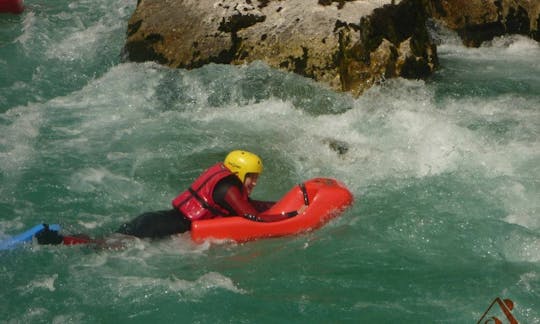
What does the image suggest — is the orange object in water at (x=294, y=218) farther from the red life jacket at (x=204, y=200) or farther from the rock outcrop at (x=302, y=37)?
the rock outcrop at (x=302, y=37)

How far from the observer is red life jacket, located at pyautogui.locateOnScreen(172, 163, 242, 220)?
6.53 metres

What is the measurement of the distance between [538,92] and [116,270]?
604 cm

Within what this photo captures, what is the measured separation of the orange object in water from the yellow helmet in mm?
408

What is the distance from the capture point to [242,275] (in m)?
6.03

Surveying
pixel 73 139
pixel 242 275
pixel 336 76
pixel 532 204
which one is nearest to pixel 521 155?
pixel 532 204

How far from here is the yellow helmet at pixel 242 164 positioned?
A: 661 cm

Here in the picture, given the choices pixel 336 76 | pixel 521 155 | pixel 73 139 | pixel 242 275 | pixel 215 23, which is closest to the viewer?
pixel 242 275

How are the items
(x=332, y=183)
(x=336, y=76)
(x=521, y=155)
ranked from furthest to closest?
(x=336, y=76) → (x=521, y=155) → (x=332, y=183)

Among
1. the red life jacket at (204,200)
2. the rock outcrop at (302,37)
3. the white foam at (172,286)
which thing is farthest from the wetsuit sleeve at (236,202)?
the rock outcrop at (302,37)

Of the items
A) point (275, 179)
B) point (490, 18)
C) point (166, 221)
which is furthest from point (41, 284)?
point (490, 18)

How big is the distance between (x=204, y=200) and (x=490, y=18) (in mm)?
6683

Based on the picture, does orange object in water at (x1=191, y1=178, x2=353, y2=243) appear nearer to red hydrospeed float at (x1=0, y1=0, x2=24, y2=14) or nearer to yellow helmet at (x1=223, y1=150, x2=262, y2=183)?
yellow helmet at (x1=223, y1=150, x2=262, y2=183)

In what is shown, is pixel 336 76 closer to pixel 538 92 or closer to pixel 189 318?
pixel 538 92

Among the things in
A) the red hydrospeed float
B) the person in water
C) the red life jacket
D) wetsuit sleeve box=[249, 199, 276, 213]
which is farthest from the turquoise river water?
the red hydrospeed float
